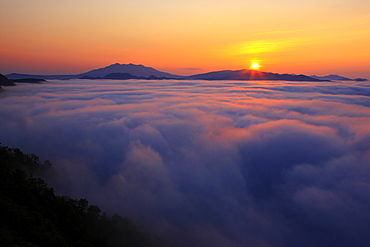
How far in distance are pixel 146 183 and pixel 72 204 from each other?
42.2 meters

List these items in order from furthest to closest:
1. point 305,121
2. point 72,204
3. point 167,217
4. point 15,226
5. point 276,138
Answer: point 305,121 < point 276,138 < point 167,217 < point 72,204 < point 15,226

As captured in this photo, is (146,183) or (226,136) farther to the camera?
(226,136)

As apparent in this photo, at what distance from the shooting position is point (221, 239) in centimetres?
5528

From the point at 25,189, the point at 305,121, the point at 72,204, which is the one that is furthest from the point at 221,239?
the point at 305,121

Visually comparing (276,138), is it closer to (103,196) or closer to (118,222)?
(103,196)

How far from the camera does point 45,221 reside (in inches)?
826

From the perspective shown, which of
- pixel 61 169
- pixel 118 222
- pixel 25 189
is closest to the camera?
pixel 25 189

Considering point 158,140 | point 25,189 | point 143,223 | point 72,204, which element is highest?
point 25,189

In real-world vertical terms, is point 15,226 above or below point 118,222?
above

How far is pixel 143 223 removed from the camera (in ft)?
173

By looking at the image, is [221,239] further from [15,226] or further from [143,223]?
[15,226]

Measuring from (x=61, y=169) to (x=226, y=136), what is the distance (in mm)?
62957

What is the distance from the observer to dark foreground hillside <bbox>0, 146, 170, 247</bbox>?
746 inches

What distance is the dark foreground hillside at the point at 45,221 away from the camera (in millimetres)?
18938
